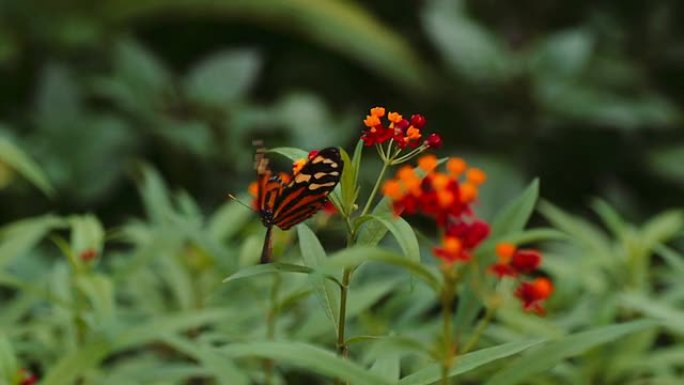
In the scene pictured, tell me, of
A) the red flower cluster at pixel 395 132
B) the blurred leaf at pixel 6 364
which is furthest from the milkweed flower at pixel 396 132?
the blurred leaf at pixel 6 364

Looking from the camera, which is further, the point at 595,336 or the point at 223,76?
the point at 223,76

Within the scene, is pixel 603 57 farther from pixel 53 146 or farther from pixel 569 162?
pixel 53 146

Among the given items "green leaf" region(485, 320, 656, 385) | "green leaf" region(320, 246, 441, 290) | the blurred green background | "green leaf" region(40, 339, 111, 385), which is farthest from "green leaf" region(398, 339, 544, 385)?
the blurred green background

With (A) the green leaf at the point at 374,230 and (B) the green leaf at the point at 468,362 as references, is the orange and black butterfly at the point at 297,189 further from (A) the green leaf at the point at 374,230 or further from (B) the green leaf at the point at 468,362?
(B) the green leaf at the point at 468,362

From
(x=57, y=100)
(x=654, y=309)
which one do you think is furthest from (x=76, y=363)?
(x=57, y=100)

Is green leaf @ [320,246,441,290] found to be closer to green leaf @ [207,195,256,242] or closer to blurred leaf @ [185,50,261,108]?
green leaf @ [207,195,256,242]

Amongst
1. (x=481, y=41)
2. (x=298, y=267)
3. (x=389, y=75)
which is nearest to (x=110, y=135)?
(x=389, y=75)
